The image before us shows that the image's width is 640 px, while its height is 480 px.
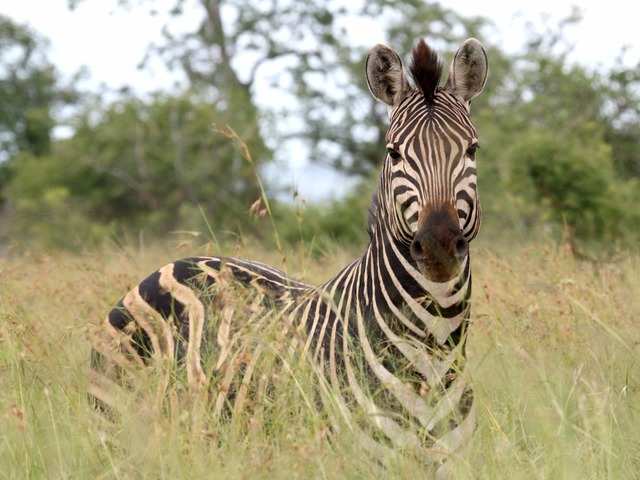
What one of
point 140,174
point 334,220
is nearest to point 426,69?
point 334,220

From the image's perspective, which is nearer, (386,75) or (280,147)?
(386,75)

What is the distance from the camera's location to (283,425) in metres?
3.11

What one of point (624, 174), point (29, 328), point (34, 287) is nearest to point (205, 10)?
point (624, 174)

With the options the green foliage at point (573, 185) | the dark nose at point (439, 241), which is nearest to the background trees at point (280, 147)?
the green foliage at point (573, 185)

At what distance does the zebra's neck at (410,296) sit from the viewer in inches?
131

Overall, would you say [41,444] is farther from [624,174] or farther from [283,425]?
[624,174]

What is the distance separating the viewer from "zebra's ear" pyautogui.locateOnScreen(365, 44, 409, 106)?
11.8 ft

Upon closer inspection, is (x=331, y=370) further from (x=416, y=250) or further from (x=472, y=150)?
(x=472, y=150)

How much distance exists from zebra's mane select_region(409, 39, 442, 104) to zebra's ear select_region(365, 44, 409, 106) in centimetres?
10

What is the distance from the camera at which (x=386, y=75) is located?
3641 millimetres

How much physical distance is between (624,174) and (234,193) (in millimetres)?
8903

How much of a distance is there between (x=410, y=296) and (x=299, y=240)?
12.1 meters

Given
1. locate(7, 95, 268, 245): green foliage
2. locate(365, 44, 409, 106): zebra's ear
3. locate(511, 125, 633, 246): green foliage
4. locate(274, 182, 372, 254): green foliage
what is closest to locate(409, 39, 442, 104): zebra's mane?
locate(365, 44, 409, 106): zebra's ear

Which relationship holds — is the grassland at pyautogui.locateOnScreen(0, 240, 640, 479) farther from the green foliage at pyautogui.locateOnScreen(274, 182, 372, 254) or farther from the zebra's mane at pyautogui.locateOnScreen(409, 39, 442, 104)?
the green foliage at pyautogui.locateOnScreen(274, 182, 372, 254)
